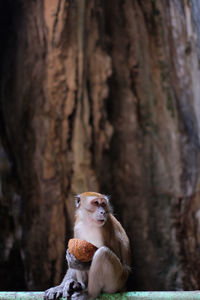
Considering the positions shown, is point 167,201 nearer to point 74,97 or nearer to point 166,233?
point 166,233

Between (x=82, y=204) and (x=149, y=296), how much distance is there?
0.68 m

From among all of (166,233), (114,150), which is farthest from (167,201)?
(114,150)

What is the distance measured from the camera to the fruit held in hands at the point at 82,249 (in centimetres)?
210

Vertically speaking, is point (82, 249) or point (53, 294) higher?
point (82, 249)

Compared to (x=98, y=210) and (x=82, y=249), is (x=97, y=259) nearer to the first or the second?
(x=82, y=249)

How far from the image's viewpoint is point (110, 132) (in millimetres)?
4504

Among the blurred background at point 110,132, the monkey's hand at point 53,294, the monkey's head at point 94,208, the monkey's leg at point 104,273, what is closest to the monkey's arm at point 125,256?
the monkey's leg at point 104,273

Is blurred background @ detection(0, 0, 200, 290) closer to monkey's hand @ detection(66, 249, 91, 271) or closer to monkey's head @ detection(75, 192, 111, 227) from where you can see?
monkey's head @ detection(75, 192, 111, 227)

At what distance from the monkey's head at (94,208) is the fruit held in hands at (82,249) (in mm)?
142

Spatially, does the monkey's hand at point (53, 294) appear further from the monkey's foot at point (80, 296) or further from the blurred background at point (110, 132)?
the blurred background at point (110, 132)

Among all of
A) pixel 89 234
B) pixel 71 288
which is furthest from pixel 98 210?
pixel 71 288

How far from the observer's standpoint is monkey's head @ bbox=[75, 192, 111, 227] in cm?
217

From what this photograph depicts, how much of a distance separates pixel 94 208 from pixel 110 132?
2353mm

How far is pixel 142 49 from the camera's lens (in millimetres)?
4547
